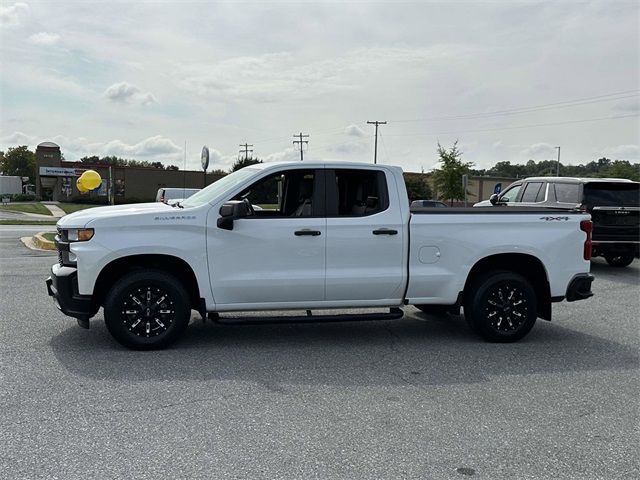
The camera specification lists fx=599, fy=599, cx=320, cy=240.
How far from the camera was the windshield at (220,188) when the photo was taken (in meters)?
6.25

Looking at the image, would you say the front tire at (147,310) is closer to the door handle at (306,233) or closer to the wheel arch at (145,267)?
the wheel arch at (145,267)

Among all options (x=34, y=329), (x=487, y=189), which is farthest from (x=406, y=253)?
(x=487, y=189)

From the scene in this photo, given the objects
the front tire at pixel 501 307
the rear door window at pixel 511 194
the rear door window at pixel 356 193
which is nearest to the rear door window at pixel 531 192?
the rear door window at pixel 511 194

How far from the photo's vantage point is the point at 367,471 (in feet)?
11.8

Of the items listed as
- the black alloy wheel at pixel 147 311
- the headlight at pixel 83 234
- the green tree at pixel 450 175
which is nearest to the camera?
the headlight at pixel 83 234

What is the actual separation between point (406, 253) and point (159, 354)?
2727 millimetres

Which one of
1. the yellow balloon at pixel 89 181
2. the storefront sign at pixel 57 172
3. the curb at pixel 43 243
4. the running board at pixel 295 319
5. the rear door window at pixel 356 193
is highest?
the storefront sign at pixel 57 172

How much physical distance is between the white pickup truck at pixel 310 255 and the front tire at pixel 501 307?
0.05ft

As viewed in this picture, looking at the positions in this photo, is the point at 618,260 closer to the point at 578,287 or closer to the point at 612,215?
the point at 612,215

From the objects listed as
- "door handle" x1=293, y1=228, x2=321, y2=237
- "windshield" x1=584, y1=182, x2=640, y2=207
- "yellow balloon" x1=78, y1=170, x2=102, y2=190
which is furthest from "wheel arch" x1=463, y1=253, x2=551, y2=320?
"yellow balloon" x1=78, y1=170, x2=102, y2=190

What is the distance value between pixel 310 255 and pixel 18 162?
110681 millimetres

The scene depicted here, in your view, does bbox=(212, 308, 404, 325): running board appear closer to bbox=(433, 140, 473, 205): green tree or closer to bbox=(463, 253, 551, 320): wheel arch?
bbox=(463, 253, 551, 320): wheel arch

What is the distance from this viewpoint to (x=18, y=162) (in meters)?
103

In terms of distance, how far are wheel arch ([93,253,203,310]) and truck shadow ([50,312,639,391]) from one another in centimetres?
54
